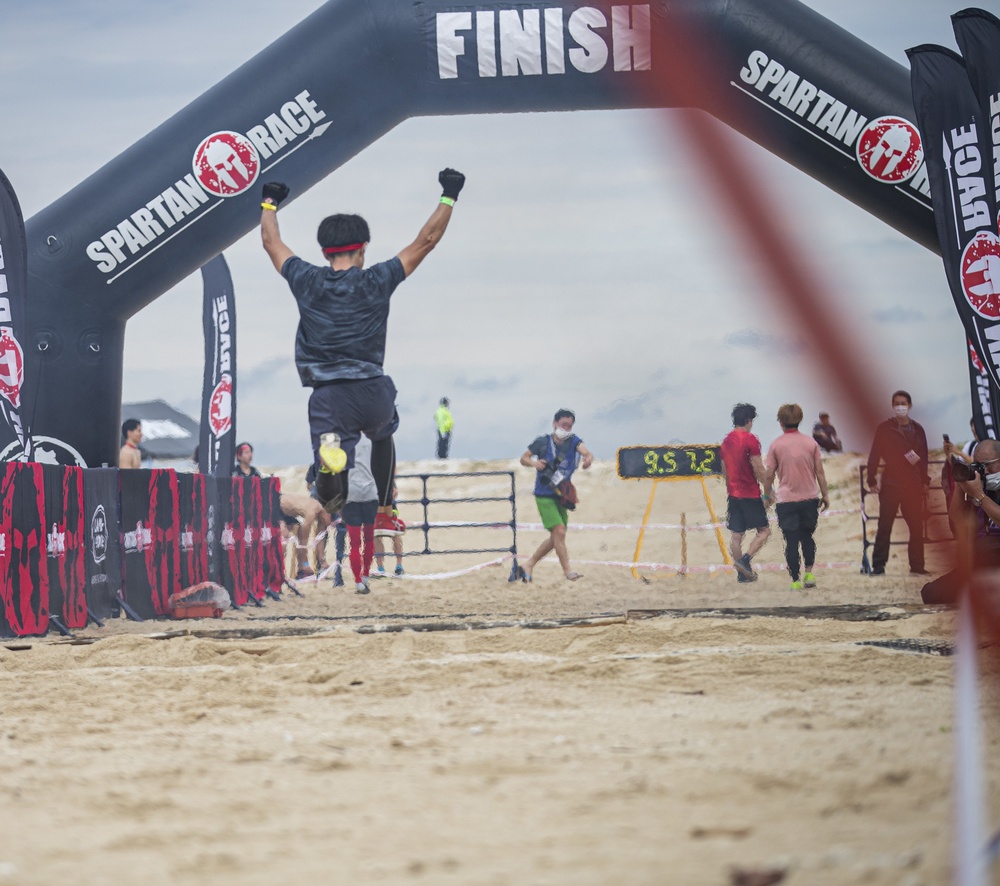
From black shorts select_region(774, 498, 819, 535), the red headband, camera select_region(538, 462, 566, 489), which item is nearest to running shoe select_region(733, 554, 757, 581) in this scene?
black shorts select_region(774, 498, 819, 535)

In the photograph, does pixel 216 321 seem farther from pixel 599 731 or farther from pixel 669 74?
pixel 599 731

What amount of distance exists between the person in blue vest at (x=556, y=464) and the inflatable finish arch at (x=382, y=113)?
14.1 ft

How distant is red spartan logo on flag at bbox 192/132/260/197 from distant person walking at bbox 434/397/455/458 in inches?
814

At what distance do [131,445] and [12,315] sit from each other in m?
3.34

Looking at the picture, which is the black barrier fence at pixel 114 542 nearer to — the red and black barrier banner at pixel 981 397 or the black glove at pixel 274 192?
the black glove at pixel 274 192

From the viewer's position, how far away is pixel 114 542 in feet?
30.0

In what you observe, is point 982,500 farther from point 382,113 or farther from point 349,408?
point 382,113

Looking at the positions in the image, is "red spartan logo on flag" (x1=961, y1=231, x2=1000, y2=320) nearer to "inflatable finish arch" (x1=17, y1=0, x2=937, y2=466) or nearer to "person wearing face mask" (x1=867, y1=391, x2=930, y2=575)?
"inflatable finish arch" (x1=17, y1=0, x2=937, y2=466)

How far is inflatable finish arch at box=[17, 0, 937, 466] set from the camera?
8.95 meters

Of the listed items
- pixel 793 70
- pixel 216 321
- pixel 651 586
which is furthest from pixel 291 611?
pixel 793 70

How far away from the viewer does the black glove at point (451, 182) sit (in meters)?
6.63

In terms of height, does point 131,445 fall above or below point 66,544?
above

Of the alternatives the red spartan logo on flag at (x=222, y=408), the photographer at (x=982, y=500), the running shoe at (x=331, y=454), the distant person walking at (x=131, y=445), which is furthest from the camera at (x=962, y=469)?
the distant person walking at (x=131, y=445)

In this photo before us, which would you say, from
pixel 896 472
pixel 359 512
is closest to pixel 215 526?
pixel 359 512
